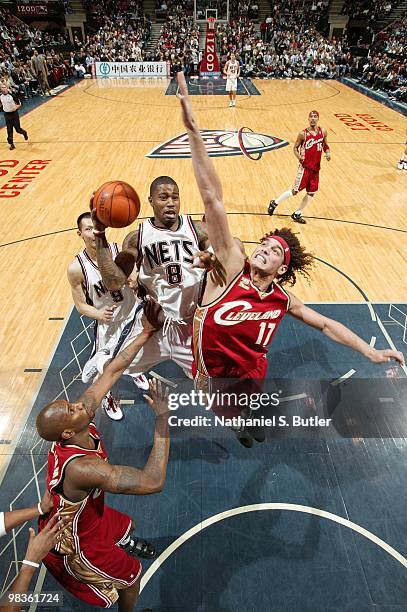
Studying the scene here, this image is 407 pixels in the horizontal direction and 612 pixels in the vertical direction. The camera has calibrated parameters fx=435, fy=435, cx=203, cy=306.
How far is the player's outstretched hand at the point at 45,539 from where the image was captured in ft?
6.52

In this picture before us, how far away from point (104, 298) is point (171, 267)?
708 millimetres

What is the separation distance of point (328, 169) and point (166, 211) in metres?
8.19

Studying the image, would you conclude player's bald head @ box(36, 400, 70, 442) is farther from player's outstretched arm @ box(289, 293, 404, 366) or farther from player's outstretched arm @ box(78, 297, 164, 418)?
player's outstretched arm @ box(289, 293, 404, 366)

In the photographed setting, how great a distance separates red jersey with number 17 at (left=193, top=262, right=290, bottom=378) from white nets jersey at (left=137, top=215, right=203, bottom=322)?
0.81 m

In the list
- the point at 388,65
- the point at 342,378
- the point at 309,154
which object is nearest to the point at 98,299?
the point at 342,378

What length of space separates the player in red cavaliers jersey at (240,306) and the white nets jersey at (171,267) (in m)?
0.80

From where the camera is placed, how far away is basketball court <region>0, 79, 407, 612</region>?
3.00m

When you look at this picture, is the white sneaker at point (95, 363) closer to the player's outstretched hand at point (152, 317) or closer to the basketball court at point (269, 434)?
the basketball court at point (269, 434)

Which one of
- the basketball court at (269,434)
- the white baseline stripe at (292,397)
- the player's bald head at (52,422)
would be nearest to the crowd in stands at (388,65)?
the basketball court at (269,434)

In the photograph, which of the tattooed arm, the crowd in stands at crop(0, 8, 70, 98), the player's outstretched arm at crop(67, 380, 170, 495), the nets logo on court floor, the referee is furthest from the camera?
the crowd in stands at crop(0, 8, 70, 98)

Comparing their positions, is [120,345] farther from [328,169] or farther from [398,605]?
[328,169]

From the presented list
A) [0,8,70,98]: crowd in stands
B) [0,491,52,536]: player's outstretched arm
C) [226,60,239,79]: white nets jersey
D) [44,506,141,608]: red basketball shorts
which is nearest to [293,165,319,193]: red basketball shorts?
[44,506,141,608]: red basketball shorts

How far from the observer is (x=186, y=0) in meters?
30.8

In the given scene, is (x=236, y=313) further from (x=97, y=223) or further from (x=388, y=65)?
(x=388, y=65)
